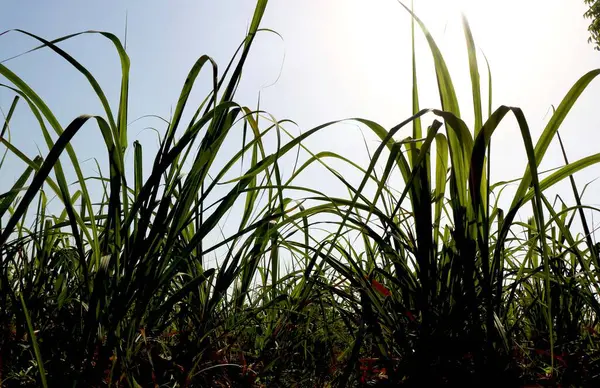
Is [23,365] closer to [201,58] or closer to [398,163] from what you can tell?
[201,58]

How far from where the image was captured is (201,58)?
4.05 feet

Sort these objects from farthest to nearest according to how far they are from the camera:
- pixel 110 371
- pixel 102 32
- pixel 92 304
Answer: pixel 102 32 → pixel 110 371 → pixel 92 304

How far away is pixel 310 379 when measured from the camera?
1.38m

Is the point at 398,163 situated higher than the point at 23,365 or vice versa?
the point at 398,163

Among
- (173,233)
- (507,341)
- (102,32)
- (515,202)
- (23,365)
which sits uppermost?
(102,32)

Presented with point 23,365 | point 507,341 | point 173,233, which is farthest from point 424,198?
point 23,365

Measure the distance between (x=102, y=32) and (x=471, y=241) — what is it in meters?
0.88

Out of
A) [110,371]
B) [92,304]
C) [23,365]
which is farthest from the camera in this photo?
[23,365]

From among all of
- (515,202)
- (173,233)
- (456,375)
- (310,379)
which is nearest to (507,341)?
(456,375)

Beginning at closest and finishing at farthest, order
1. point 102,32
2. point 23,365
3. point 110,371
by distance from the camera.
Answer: point 110,371 < point 102,32 < point 23,365

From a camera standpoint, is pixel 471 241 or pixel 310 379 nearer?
pixel 471 241

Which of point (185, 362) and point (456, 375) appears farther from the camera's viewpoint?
point (185, 362)

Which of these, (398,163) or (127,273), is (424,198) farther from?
(127,273)

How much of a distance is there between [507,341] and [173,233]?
68 centimetres
